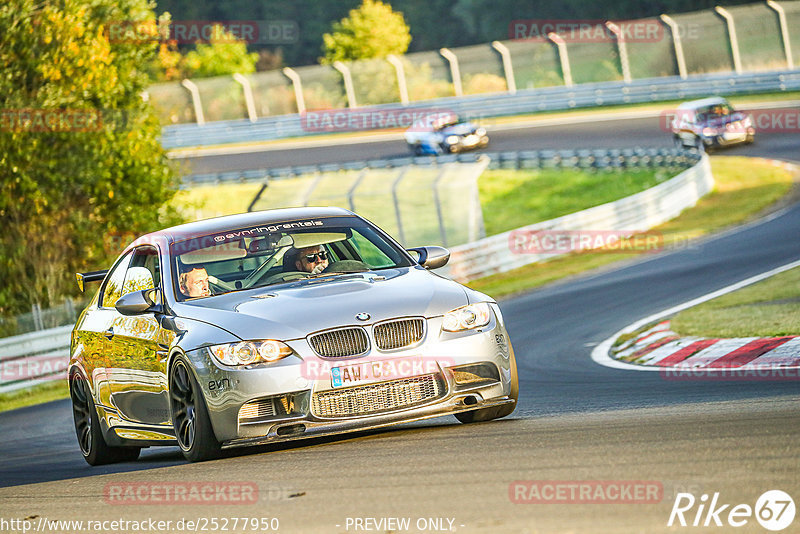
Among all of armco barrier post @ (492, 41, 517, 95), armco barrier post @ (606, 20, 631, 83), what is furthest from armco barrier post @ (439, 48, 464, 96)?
armco barrier post @ (606, 20, 631, 83)

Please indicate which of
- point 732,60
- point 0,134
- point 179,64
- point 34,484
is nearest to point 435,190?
point 0,134

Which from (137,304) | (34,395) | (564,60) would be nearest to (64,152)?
(34,395)

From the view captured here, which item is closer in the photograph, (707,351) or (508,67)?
(707,351)

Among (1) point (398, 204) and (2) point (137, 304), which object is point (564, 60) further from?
(2) point (137, 304)

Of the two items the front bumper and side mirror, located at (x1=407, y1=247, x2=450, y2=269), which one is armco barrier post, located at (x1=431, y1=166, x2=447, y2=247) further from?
the front bumper

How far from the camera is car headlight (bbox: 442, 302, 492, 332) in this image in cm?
764

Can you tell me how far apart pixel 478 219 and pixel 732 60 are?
78.9 feet

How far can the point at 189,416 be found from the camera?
7.68 metres

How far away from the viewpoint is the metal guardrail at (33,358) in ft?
63.3

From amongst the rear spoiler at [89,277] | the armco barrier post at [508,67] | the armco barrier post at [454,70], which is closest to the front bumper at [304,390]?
the rear spoiler at [89,277]

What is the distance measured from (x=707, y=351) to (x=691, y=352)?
22 cm

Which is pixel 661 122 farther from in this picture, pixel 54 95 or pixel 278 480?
pixel 278 480

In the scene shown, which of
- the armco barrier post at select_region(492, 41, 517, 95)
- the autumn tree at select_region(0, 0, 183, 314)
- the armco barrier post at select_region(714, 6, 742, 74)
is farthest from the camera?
the armco barrier post at select_region(492, 41, 517, 95)

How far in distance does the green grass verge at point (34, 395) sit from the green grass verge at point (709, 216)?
779 cm
